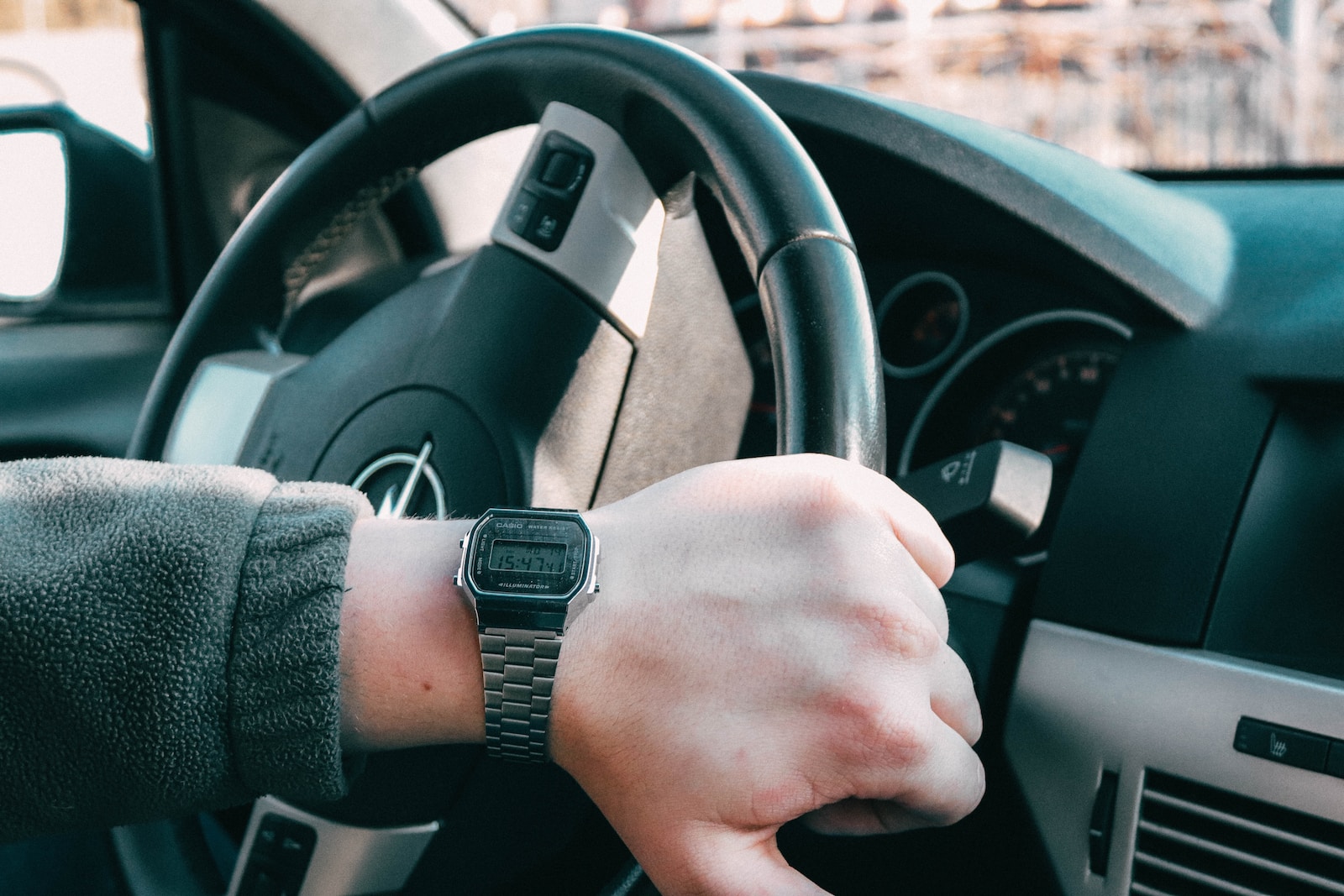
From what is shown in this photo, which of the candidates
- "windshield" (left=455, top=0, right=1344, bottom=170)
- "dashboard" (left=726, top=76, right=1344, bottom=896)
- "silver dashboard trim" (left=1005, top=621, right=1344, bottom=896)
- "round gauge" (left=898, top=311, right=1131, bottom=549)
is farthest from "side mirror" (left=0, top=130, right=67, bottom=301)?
"silver dashboard trim" (left=1005, top=621, right=1344, bottom=896)

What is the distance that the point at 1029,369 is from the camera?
1385 millimetres

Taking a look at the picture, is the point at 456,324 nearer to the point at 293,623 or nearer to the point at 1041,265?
the point at 293,623

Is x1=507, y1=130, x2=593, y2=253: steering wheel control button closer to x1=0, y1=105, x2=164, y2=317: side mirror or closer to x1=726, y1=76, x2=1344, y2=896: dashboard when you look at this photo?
x1=726, y1=76, x2=1344, y2=896: dashboard

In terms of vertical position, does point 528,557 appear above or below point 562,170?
below

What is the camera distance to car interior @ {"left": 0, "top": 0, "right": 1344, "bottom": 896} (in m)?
0.93

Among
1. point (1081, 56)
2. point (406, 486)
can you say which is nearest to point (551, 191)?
point (406, 486)

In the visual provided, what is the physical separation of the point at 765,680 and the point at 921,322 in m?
0.94

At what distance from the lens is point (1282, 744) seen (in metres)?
0.92

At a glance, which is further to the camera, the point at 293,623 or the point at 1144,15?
the point at 1144,15

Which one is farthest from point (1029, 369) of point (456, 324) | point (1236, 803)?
point (456, 324)

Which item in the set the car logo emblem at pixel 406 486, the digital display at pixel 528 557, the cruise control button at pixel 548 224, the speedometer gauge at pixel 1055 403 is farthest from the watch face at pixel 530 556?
the speedometer gauge at pixel 1055 403

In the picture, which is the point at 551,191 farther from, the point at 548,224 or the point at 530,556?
the point at 530,556

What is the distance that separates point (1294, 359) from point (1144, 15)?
10007 mm

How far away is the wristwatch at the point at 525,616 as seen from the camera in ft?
2.27
